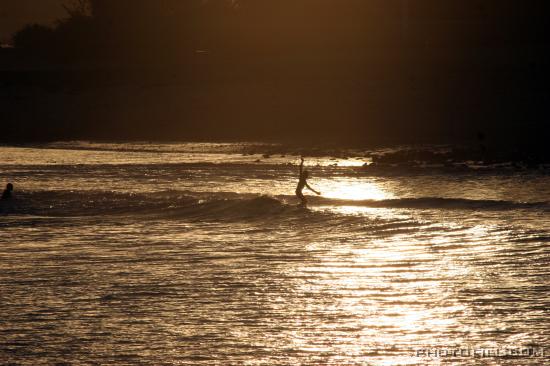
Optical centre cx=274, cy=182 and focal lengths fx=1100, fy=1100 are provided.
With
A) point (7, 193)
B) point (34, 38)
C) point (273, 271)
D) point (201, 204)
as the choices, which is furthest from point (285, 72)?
point (273, 271)

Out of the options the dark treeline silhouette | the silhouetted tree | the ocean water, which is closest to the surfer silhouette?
the ocean water

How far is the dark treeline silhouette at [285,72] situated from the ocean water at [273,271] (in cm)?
1130

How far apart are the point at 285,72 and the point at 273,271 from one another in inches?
1085

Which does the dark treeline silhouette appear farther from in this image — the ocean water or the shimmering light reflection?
the ocean water

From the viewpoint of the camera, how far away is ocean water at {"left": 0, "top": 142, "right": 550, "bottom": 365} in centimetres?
967

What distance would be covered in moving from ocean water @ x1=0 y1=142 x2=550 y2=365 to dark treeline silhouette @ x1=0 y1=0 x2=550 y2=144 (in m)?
11.3

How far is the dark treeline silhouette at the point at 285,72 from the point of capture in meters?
33.8

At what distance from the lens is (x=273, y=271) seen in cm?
1262

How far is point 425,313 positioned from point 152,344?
2.68 metres

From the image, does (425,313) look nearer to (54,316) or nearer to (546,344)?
(546,344)

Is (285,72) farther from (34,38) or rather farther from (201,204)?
(201,204)

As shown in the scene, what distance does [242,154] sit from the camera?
28266mm

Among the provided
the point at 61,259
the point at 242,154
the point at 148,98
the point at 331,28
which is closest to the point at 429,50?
the point at 331,28

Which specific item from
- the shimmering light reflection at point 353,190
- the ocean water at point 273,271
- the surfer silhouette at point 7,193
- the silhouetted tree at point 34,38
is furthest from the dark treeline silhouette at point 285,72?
the surfer silhouette at point 7,193
